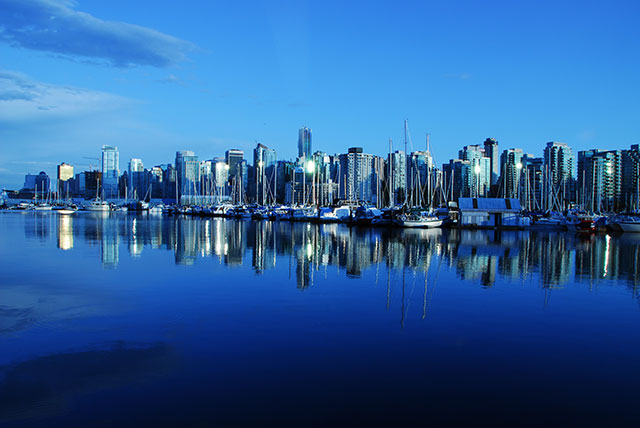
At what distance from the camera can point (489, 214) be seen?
70062 mm

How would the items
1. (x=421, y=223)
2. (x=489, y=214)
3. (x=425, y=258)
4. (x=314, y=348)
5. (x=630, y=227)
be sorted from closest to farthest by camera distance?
(x=314, y=348) → (x=425, y=258) → (x=630, y=227) → (x=421, y=223) → (x=489, y=214)

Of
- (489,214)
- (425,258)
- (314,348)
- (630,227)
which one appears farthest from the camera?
(489,214)

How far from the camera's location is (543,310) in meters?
16.9

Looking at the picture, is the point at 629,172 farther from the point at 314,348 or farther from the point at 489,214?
the point at 314,348

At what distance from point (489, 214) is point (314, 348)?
62.2 m

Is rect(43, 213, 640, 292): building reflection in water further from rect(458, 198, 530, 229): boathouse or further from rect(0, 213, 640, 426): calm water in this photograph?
rect(458, 198, 530, 229): boathouse

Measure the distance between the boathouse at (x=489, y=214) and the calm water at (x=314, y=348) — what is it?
148 ft

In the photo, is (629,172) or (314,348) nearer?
(314,348)

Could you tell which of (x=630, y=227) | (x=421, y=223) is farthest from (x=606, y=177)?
(x=421, y=223)

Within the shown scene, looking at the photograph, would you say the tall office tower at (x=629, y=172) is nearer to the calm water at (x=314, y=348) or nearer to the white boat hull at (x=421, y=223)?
the white boat hull at (x=421, y=223)

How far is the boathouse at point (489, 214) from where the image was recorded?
69625 mm

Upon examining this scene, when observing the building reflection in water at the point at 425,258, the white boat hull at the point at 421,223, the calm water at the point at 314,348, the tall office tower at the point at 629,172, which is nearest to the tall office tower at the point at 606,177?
the tall office tower at the point at 629,172

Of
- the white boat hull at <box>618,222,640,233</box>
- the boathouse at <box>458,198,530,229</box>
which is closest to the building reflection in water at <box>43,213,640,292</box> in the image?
the boathouse at <box>458,198,530,229</box>

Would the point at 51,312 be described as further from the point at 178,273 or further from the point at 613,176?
the point at 613,176
